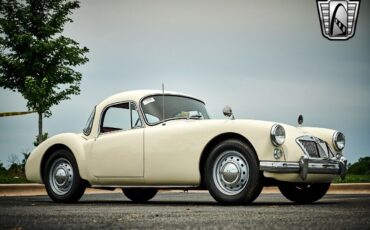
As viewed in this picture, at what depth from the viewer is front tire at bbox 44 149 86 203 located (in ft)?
29.5

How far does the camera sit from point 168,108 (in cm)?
880

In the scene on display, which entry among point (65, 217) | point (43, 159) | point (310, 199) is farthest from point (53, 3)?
point (65, 217)

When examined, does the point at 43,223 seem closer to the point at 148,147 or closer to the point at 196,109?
the point at 148,147

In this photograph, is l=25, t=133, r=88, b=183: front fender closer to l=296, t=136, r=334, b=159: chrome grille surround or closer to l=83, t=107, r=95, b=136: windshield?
l=83, t=107, r=95, b=136: windshield

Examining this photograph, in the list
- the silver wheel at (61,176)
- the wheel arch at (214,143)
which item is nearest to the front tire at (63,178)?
the silver wheel at (61,176)

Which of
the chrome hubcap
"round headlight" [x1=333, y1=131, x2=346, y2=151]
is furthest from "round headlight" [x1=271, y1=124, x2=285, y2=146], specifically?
"round headlight" [x1=333, y1=131, x2=346, y2=151]

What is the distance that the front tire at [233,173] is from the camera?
7.22 m

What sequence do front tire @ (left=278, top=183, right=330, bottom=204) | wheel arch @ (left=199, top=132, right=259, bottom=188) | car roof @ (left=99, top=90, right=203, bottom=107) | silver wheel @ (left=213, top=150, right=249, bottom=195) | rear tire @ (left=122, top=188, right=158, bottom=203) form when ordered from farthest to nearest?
rear tire @ (left=122, top=188, right=158, bottom=203), car roof @ (left=99, top=90, right=203, bottom=107), front tire @ (left=278, top=183, right=330, bottom=204), wheel arch @ (left=199, top=132, right=259, bottom=188), silver wheel @ (left=213, top=150, right=249, bottom=195)

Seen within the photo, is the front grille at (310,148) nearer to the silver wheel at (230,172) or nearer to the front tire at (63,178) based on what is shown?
the silver wheel at (230,172)

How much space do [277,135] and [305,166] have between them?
498 millimetres

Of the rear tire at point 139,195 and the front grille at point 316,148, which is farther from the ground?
the front grille at point 316,148

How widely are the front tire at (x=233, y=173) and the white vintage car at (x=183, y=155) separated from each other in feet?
0.04

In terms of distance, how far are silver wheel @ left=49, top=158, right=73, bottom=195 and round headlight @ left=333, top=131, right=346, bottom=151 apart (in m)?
3.76

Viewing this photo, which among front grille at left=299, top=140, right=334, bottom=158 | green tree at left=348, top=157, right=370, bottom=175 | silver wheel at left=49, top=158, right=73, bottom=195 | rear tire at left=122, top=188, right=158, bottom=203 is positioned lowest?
green tree at left=348, top=157, right=370, bottom=175
